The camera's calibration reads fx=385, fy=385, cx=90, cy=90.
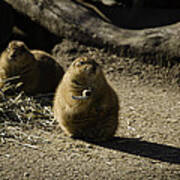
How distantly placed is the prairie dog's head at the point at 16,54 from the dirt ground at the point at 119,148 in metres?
1.00

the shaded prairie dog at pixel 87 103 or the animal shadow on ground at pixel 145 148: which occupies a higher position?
the shaded prairie dog at pixel 87 103

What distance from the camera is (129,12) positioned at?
941 cm

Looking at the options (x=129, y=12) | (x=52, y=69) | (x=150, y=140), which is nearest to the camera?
(x=150, y=140)

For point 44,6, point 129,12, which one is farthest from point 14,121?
point 129,12

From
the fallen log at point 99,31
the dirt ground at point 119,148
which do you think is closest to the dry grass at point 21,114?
the dirt ground at point 119,148

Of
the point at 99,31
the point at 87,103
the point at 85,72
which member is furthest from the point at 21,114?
the point at 99,31

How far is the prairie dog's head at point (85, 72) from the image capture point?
4312mm

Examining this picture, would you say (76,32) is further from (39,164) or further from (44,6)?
(39,164)

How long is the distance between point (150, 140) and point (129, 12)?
5.21 metres

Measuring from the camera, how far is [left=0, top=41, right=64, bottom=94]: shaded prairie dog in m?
6.08

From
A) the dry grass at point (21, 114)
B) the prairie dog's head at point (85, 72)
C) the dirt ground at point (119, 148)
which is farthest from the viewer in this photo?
the dry grass at point (21, 114)

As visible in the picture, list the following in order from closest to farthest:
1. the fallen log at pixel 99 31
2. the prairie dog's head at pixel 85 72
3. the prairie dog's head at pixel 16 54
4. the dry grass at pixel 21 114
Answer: the prairie dog's head at pixel 85 72 → the dry grass at pixel 21 114 → the prairie dog's head at pixel 16 54 → the fallen log at pixel 99 31

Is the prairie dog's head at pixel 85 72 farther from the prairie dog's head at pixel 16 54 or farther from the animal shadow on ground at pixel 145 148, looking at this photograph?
the prairie dog's head at pixel 16 54

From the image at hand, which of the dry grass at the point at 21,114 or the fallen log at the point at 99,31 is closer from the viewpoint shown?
the dry grass at the point at 21,114
